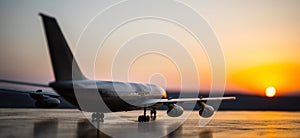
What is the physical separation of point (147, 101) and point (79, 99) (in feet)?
40.4

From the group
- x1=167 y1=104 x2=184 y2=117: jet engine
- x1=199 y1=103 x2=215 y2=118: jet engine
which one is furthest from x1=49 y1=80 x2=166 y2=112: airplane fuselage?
x1=199 y1=103 x2=215 y2=118: jet engine

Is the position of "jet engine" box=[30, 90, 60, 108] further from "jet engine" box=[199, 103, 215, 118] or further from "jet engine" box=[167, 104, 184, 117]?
"jet engine" box=[199, 103, 215, 118]

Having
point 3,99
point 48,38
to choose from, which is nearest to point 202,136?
point 48,38

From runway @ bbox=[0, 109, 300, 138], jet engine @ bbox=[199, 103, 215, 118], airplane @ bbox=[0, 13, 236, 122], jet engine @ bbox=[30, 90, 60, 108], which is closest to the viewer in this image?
airplane @ bbox=[0, 13, 236, 122]

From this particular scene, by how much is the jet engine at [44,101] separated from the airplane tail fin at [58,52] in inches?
526

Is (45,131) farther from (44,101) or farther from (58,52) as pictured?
(44,101)

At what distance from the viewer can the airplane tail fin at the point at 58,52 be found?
1866 centimetres

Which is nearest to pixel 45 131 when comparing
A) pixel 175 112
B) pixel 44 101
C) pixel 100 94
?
pixel 100 94

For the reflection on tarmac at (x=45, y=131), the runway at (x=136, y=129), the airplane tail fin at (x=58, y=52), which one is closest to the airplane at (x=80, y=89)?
the airplane tail fin at (x=58, y=52)

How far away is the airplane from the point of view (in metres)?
19.1

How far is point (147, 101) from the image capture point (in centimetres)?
3422

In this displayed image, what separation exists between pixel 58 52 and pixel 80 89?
3.70m

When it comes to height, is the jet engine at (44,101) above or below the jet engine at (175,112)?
above

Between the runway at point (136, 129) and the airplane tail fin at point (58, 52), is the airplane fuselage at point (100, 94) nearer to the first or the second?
the airplane tail fin at point (58, 52)
